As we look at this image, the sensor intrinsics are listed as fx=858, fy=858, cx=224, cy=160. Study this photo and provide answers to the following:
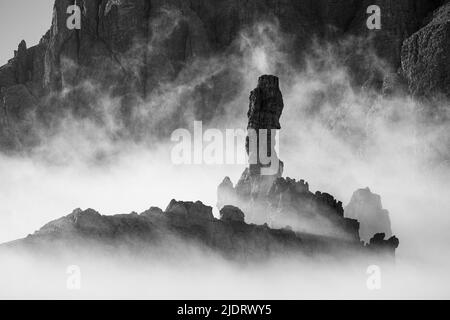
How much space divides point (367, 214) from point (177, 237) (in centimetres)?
4814

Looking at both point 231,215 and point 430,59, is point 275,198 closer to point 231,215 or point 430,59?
point 231,215

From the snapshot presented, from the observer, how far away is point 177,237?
3984 inches

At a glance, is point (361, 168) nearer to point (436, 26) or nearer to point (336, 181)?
point (336, 181)

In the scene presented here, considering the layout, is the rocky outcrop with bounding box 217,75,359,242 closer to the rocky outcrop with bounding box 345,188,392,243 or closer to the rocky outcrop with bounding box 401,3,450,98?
the rocky outcrop with bounding box 345,188,392,243

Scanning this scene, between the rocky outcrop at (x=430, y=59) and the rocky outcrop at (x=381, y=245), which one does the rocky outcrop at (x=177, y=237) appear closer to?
the rocky outcrop at (x=381, y=245)

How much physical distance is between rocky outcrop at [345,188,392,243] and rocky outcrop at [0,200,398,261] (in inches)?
867

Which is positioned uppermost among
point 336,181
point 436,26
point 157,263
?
point 436,26

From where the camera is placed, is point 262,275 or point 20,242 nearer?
point 20,242

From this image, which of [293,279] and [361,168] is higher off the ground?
[361,168]

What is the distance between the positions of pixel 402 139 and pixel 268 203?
210 feet

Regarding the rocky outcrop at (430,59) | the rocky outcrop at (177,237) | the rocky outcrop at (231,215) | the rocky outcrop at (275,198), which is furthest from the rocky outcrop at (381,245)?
the rocky outcrop at (430,59)

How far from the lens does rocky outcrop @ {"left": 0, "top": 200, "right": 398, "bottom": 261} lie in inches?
3735

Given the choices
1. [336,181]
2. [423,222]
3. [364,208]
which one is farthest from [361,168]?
[364,208]
